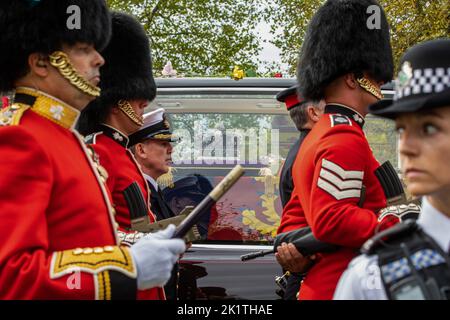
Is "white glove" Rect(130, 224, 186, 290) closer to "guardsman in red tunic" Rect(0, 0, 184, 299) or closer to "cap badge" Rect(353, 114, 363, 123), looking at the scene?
"guardsman in red tunic" Rect(0, 0, 184, 299)

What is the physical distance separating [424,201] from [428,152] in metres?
0.13

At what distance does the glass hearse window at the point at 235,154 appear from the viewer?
227 inches

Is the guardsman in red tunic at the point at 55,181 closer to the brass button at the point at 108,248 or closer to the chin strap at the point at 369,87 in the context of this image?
the brass button at the point at 108,248

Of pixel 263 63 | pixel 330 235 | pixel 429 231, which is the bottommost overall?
pixel 263 63

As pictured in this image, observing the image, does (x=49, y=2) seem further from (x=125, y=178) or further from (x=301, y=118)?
(x=301, y=118)

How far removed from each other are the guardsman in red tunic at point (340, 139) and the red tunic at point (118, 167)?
0.79 m

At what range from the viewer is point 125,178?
411 cm

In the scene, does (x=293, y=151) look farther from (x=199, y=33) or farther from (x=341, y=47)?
(x=199, y=33)

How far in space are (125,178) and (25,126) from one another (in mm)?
1373

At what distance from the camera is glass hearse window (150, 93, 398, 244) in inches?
227

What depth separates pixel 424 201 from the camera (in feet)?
7.14

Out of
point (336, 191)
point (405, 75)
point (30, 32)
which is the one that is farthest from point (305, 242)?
point (405, 75)

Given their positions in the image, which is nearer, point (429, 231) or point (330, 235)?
point (429, 231)
